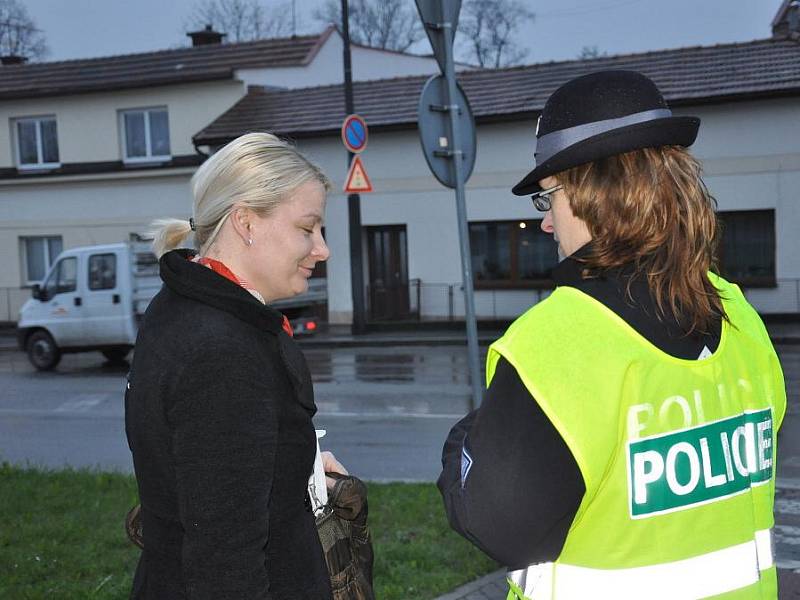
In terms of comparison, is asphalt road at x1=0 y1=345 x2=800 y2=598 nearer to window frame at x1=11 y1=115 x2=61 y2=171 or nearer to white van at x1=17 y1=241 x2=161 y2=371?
white van at x1=17 y1=241 x2=161 y2=371

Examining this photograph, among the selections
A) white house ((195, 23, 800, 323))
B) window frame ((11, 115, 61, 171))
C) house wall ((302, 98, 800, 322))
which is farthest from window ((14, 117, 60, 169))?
house wall ((302, 98, 800, 322))

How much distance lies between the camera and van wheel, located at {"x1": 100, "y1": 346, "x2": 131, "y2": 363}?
16998 mm

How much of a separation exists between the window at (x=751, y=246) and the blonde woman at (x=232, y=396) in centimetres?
1814

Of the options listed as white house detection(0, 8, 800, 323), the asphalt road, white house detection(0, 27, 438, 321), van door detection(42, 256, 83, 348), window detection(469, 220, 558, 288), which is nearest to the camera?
the asphalt road

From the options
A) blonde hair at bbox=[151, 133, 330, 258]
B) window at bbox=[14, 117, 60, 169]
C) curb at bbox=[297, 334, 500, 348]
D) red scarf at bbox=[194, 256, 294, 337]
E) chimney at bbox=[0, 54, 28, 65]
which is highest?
chimney at bbox=[0, 54, 28, 65]

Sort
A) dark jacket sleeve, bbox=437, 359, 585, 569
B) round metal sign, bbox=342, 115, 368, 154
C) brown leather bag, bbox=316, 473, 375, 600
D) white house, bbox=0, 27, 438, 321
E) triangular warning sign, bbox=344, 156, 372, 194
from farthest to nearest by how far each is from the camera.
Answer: white house, bbox=0, 27, 438, 321 → round metal sign, bbox=342, 115, 368, 154 → triangular warning sign, bbox=344, 156, 372, 194 → brown leather bag, bbox=316, 473, 375, 600 → dark jacket sleeve, bbox=437, 359, 585, 569

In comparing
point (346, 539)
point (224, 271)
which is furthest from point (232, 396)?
point (346, 539)

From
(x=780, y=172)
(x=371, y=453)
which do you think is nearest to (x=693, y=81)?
(x=780, y=172)

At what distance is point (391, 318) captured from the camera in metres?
21.9

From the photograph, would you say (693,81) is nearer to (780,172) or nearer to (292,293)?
(780,172)

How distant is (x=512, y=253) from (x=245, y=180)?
63.1 feet

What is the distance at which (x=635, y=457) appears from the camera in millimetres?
1643

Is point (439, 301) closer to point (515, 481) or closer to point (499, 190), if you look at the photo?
point (499, 190)

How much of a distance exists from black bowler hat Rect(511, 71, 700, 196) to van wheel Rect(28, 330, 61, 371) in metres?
16.2
